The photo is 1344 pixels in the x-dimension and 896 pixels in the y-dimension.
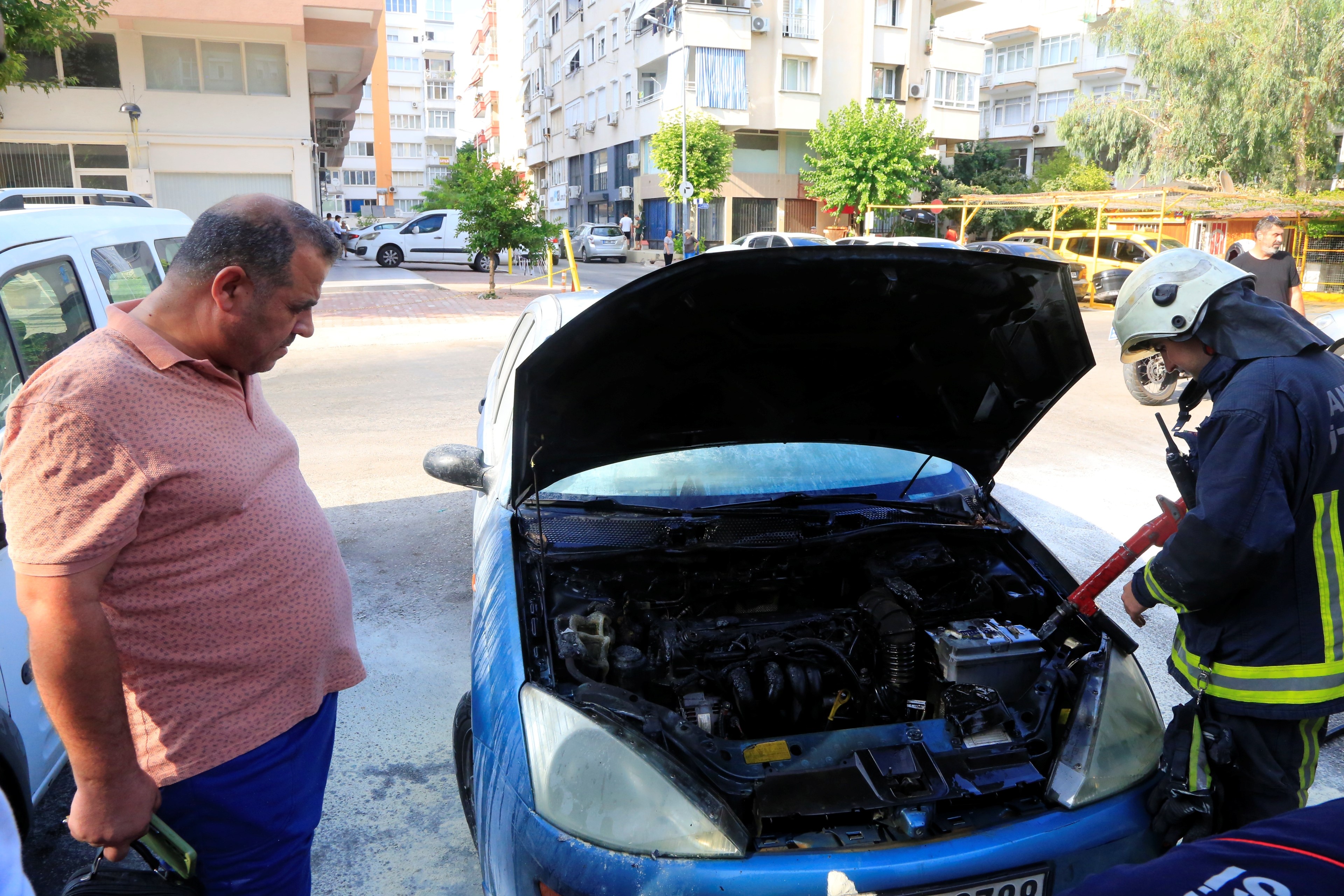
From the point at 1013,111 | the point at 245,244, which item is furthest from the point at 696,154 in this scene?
the point at 245,244

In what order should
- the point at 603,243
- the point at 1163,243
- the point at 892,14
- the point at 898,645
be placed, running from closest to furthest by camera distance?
the point at 898,645
the point at 1163,243
the point at 603,243
the point at 892,14

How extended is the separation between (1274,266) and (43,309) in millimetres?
9209

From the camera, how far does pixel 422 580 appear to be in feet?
16.3

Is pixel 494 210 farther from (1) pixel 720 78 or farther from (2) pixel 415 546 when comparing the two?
(1) pixel 720 78

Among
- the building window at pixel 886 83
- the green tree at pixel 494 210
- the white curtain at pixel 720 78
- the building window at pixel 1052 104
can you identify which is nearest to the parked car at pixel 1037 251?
the green tree at pixel 494 210

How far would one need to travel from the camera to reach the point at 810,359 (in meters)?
2.81

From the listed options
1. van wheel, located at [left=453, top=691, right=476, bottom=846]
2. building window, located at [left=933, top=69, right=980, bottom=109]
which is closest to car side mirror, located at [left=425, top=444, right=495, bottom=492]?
van wheel, located at [left=453, top=691, right=476, bottom=846]

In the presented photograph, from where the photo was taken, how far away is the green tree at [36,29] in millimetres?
9312

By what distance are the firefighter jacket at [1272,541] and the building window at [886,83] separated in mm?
41776

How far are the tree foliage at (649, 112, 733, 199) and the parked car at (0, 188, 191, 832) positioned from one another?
31.6 meters

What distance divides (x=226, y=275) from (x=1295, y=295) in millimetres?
9164

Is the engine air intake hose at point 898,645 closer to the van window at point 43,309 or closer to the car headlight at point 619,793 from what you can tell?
the car headlight at point 619,793

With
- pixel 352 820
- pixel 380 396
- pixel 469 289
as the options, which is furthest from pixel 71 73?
pixel 352 820

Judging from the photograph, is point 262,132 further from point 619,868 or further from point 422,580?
point 619,868
